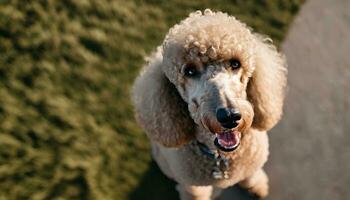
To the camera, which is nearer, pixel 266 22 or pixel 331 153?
pixel 331 153

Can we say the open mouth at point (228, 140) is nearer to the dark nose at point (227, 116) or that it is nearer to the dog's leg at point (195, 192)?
the dark nose at point (227, 116)

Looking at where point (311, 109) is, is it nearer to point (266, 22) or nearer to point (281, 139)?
point (281, 139)

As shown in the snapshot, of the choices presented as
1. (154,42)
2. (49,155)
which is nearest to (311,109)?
(154,42)

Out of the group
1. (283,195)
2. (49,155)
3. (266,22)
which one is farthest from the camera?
(266,22)

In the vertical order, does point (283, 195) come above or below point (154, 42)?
below

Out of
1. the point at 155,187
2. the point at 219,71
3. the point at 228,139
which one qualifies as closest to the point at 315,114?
the point at 155,187

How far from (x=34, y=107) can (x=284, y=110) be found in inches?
74.4

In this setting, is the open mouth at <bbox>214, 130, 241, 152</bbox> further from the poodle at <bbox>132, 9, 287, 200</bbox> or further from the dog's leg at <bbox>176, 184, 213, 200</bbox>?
the dog's leg at <bbox>176, 184, 213, 200</bbox>

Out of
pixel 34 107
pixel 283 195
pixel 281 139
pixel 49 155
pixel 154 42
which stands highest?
pixel 154 42

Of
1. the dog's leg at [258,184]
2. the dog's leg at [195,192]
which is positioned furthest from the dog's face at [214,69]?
the dog's leg at [258,184]

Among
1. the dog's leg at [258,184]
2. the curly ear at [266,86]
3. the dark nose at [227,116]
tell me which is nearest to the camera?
the dark nose at [227,116]

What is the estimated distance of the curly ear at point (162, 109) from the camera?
311 centimetres

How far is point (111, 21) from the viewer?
4.71 meters

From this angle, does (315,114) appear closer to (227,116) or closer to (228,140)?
(228,140)
